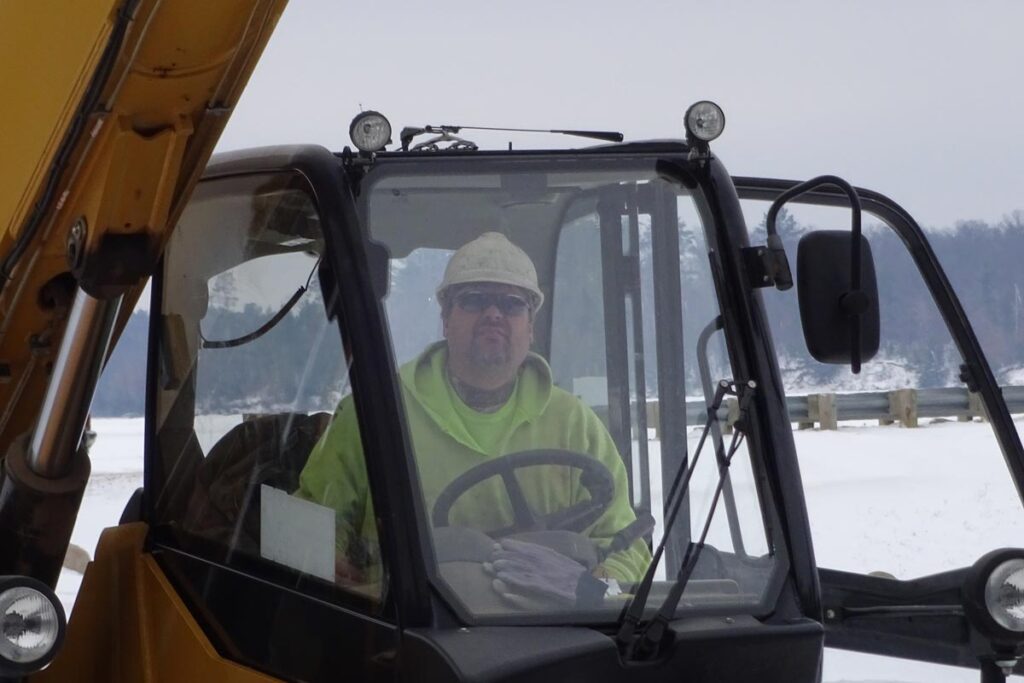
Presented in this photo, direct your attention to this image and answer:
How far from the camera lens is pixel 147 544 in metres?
3.72

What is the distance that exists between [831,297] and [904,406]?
337 inches

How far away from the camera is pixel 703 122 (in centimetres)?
326

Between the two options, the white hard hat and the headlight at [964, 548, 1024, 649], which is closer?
the white hard hat

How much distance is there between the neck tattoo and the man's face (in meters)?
0.04

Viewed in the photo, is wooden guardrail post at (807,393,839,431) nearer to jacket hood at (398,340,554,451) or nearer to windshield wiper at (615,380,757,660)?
Answer: windshield wiper at (615,380,757,660)

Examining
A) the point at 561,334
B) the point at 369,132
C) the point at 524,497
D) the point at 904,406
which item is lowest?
the point at 524,497

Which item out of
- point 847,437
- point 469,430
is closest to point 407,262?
point 469,430

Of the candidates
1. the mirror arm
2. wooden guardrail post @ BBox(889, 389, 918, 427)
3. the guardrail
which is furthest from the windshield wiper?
wooden guardrail post @ BBox(889, 389, 918, 427)

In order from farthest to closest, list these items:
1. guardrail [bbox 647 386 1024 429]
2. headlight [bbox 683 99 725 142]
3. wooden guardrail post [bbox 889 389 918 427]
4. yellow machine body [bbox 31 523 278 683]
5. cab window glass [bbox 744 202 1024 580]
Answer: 1. wooden guardrail post [bbox 889 389 918 427]
2. cab window glass [bbox 744 202 1024 580]
3. guardrail [bbox 647 386 1024 429]
4. yellow machine body [bbox 31 523 278 683]
5. headlight [bbox 683 99 725 142]

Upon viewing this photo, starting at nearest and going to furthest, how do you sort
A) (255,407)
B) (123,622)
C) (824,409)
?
1. (255,407)
2. (123,622)
3. (824,409)

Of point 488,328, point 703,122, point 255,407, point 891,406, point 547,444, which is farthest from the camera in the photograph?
point 891,406

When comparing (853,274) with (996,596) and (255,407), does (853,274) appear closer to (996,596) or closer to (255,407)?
(996,596)

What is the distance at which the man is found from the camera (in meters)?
2.90

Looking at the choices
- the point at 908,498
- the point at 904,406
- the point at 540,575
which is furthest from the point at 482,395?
the point at 908,498
